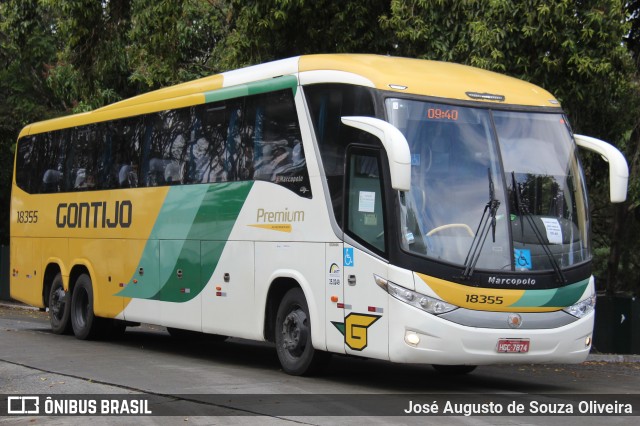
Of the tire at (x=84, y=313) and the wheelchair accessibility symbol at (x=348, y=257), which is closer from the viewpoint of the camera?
the wheelchair accessibility symbol at (x=348, y=257)

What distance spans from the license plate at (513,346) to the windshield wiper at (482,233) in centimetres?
79

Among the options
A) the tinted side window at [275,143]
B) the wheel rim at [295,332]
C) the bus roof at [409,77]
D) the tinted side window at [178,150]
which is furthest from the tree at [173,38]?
the wheel rim at [295,332]

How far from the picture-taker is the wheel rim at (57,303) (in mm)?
18844

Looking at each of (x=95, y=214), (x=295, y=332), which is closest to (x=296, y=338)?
(x=295, y=332)

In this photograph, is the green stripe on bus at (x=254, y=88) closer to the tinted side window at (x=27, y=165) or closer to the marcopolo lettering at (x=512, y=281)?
the marcopolo lettering at (x=512, y=281)

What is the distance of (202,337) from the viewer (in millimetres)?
18984

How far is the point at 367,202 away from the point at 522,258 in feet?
5.75

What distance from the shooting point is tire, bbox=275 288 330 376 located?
1249 cm

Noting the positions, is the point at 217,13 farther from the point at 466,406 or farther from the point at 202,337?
the point at 466,406

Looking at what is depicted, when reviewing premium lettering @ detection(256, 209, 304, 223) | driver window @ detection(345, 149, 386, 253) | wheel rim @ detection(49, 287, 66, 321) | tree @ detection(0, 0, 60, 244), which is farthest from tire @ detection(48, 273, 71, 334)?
tree @ detection(0, 0, 60, 244)

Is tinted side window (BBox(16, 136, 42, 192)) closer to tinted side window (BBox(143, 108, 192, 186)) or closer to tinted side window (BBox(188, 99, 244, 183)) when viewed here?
tinted side window (BBox(143, 108, 192, 186))

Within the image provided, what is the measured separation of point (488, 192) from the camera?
11438 mm

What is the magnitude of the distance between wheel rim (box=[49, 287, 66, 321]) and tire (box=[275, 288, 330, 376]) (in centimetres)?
696

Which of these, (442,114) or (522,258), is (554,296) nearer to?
(522,258)
